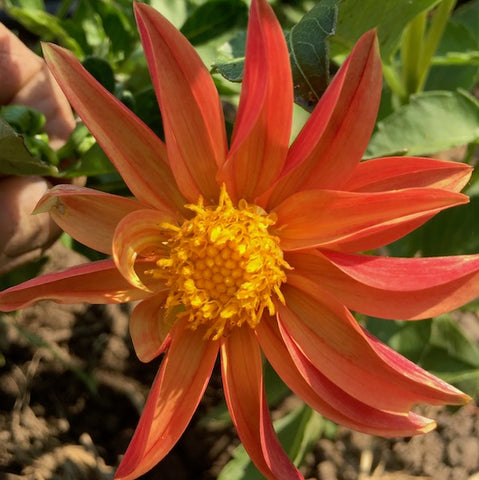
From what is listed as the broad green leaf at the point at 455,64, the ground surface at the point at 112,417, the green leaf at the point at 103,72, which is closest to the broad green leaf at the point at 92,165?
the green leaf at the point at 103,72

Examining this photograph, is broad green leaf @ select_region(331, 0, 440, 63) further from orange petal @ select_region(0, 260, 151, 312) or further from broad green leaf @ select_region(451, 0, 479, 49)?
broad green leaf @ select_region(451, 0, 479, 49)

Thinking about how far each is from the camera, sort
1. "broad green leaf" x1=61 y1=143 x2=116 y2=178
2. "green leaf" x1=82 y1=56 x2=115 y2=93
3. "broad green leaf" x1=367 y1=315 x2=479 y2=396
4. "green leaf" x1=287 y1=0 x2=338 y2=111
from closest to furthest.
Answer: "green leaf" x1=287 y1=0 x2=338 y2=111, "broad green leaf" x1=61 y1=143 x2=116 y2=178, "green leaf" x1=82 y1=56 x2=115 y2=93, "broad green leaf" x1=367 y1=315 x2=479 y2=396

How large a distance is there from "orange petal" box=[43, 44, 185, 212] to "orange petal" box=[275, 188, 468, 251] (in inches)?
6.6

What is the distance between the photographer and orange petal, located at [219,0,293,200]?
91 cm

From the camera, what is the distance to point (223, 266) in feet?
3.48

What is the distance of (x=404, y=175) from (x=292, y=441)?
2.23ft

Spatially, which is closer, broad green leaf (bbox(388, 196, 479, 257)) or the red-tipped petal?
the red-tipped petal

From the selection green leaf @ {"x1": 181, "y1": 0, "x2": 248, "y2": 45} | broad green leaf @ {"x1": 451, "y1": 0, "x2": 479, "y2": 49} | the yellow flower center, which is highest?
broad green leaf @ {"x1": 451, "y1": 0, "x2": 479, "y2": 49}

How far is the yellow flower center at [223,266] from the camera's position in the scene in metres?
1.04

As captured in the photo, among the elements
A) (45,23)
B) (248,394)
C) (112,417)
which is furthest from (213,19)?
(112,417)

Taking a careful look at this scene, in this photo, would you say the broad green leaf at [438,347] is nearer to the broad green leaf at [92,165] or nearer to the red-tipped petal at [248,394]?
the red-tipped petal at [248,394]

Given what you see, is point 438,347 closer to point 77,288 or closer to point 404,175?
point 404,175

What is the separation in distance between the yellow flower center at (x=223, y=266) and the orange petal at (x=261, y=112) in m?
0.04

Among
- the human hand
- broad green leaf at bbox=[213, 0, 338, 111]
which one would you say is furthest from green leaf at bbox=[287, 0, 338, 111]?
the human hand
